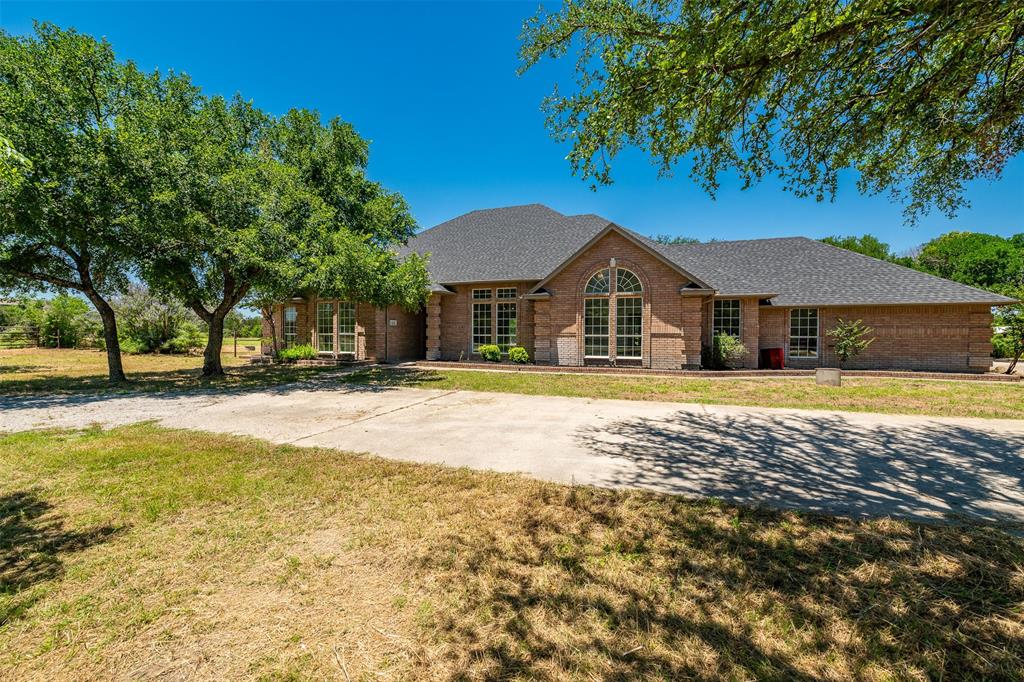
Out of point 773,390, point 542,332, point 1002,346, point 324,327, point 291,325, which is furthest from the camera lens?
point 291,325

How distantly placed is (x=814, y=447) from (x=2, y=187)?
57.1 feet

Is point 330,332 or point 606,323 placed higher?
point 606,323

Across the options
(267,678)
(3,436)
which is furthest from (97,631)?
(3,436)

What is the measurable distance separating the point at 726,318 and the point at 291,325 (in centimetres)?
2249

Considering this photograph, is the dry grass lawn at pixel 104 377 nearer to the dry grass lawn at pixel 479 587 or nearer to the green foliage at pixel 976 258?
the dry grass lawn at pixel 479 587

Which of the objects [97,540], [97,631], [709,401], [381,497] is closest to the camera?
[97,631]

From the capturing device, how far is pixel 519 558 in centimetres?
324

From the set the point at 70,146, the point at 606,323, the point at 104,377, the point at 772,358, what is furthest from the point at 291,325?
the point at 772,358

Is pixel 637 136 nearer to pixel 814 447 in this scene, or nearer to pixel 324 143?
pixel 814 447

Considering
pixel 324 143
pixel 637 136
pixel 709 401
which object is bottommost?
pixel 709 401

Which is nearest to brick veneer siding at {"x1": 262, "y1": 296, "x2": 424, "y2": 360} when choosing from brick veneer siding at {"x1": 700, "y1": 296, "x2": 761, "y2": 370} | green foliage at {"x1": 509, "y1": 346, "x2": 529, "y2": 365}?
green foliage at {"x1": 509, "y1": 346, "x2": 529, "y2": 365}

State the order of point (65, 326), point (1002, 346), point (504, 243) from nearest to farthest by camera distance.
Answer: point (1002, 346), point (504, 243), point (65, 326)

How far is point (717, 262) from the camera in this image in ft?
67.8

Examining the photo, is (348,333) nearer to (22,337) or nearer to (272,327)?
(272,327)
